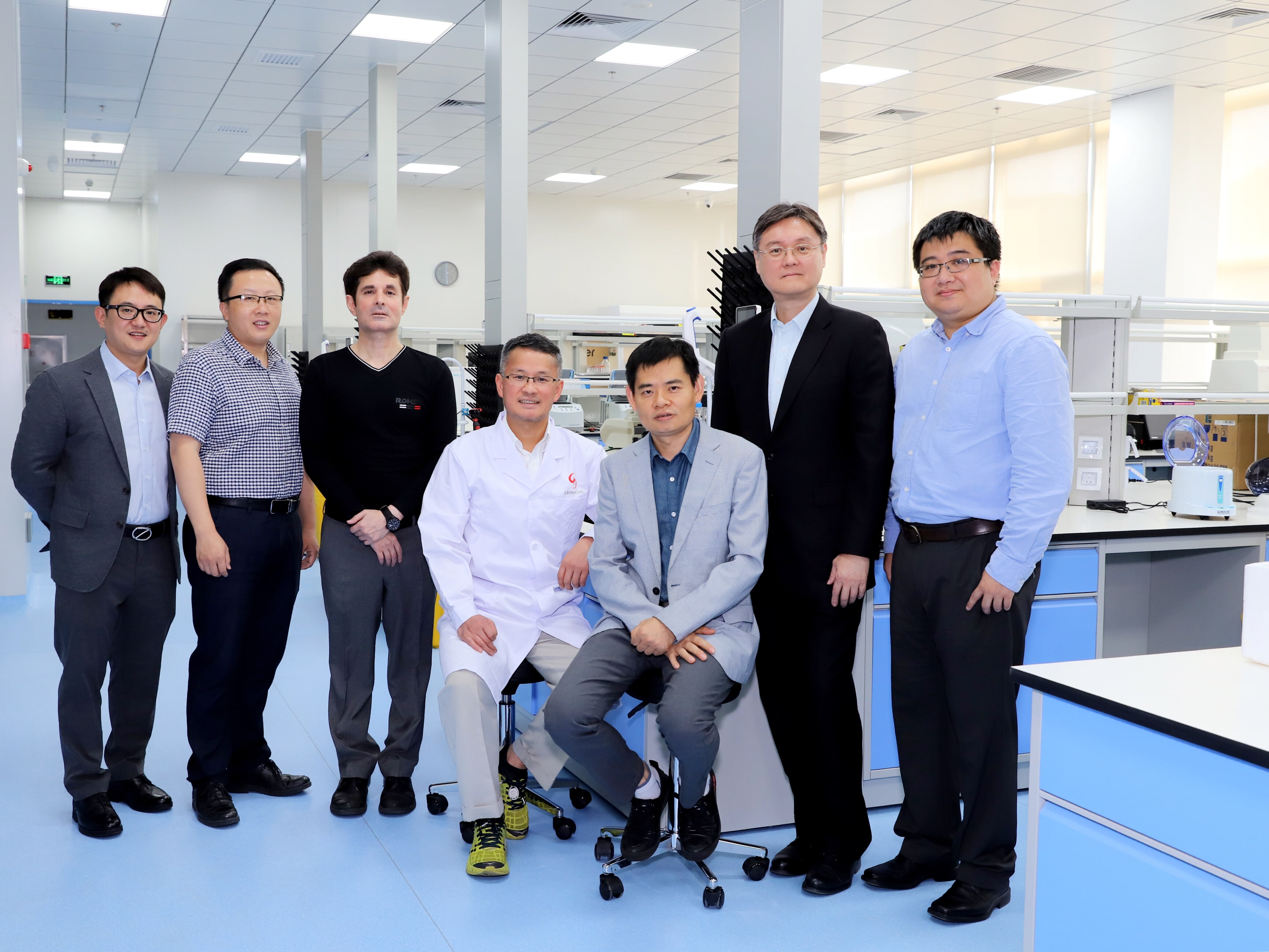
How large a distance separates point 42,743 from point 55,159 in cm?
982

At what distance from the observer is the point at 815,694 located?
250 centimetres

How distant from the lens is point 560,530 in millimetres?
2789

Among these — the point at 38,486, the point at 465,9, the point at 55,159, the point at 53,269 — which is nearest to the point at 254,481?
the point at 38,486

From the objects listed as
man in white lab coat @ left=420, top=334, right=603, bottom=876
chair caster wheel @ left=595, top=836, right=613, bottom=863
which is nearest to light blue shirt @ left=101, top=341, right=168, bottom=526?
man in white lab coat @ left=420, top=334, right=603, bottom=876

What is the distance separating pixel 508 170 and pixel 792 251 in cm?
356

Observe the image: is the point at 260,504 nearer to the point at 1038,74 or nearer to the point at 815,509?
the point at 815,509

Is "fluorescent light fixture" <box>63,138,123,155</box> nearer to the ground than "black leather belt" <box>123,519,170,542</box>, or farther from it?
farther from it

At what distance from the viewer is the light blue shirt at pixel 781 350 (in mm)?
2523

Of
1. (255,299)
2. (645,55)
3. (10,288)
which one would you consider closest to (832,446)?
(255,299)

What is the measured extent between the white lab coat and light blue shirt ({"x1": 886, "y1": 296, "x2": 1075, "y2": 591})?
843 millimetres

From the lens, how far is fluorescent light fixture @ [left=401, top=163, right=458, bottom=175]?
11.4m

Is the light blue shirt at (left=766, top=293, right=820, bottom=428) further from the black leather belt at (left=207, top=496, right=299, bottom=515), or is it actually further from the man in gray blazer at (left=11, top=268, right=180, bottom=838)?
the man in gray blazer at (left=11, top=268, right=180, bottom=838)

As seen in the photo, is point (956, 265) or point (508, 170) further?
point (508, 170)

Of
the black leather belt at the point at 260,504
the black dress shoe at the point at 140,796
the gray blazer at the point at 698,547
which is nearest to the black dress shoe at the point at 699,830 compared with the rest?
the gray blazer at the point at 698,547
